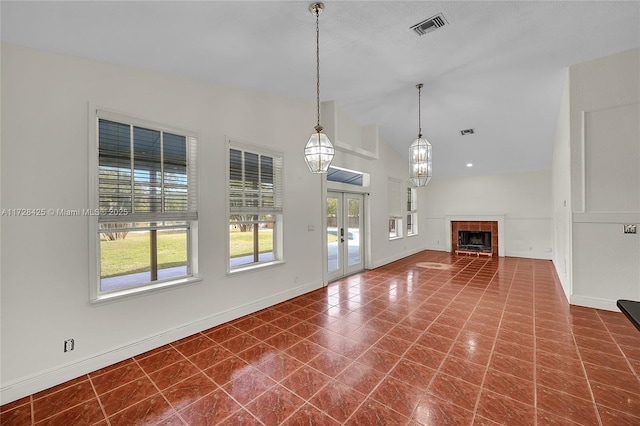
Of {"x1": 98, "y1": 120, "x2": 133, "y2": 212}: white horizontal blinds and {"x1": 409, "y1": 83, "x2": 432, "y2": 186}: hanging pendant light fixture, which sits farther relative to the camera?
{"x1": 409, "y1": 83, "x2": 432, "y2": 186}: hanging pendant light fixture

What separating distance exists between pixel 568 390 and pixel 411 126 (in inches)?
209

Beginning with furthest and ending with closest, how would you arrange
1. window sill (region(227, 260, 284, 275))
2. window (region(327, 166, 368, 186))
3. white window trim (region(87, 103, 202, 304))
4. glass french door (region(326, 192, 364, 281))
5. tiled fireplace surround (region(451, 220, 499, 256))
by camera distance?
tiled fireplace surround (region(451, 220, 499, 256)), glass french door (region(326, 192, 364, 281)), window (region(327, 166, 368, 186)), window sill (region(227, 260, 284, 275)), white window trim (region(87, 103, 202, 304))

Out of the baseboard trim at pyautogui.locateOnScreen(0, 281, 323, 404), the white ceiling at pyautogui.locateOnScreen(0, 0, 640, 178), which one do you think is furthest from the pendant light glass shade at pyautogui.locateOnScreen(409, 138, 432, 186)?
the baseboard trim at pyautogui.locateOnScreen(0, 281, 323, 404)


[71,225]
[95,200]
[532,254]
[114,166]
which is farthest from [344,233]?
[532,254]

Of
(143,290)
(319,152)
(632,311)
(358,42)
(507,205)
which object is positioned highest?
(358,42)

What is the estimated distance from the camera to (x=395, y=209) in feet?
26.2

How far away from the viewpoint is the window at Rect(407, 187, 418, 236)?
354 inches

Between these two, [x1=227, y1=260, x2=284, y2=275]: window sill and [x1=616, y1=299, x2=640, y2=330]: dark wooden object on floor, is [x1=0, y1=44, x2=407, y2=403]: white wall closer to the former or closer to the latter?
[x1=227, y1=260, x2=284, y2=275]: window sill

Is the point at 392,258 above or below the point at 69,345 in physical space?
below

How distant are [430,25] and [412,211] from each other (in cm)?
678

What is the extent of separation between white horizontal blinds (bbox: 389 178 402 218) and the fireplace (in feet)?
8.24

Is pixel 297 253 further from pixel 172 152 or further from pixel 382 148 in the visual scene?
pixel 382 148

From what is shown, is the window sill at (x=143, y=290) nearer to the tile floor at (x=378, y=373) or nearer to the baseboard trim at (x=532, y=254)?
the tile floor at (x=378, y=373)

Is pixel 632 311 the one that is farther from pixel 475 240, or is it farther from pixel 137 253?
pixel 475 240
